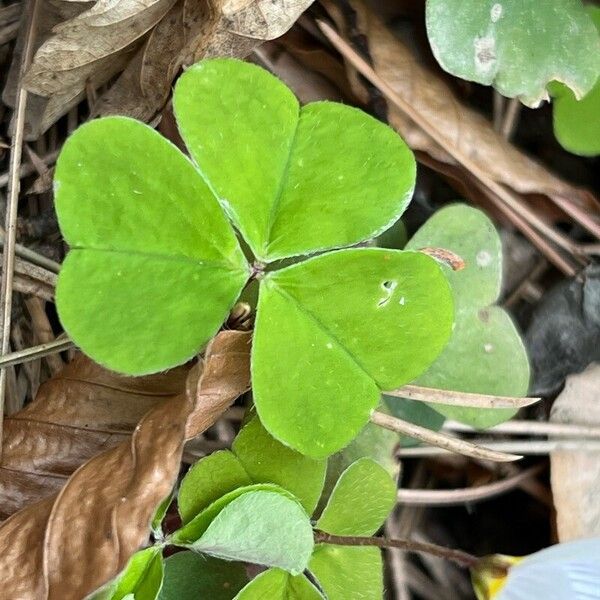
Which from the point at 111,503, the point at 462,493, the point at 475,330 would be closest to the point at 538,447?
the point at 462,493

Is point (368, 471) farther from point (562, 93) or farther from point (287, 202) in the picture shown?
point (562, 93)

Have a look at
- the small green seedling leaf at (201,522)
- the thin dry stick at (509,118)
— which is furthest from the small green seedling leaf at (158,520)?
the thin dry stick at (509,118)

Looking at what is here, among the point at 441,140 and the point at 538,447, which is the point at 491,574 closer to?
the point at 538,447

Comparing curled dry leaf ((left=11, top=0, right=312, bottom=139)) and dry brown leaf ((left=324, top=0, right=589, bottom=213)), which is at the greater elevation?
curled dry leaf ((left=11, top=0, right=312, bottom=139))

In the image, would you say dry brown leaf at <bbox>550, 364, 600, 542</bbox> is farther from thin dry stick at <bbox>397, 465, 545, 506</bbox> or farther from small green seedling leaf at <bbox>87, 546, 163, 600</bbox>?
small green seedling leaf at <bbox>87, 546, 163, 600</bbox>

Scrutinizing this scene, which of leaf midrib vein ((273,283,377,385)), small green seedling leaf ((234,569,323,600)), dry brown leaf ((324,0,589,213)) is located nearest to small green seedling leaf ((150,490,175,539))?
small green seedling leaf ((234,569,323,600))

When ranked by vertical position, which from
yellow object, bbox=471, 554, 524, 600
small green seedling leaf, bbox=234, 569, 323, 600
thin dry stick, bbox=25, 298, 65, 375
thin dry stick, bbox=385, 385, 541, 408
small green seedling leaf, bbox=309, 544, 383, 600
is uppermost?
thin dry stick, bbox=25, 298, 65, 375

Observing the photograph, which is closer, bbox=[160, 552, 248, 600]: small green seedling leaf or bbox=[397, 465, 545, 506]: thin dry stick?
bbox=[160, 552, 248, 600]: small green seedling leaf
